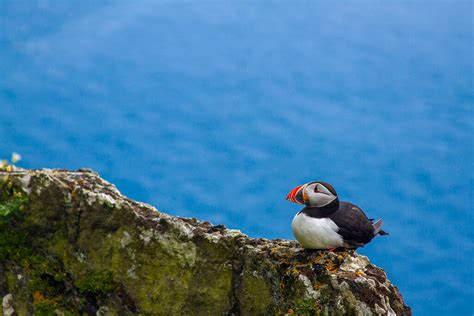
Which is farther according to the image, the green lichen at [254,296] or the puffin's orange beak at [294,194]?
the green lichen at [254,296]

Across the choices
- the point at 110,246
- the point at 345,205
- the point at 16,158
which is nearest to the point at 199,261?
the point at 110,246

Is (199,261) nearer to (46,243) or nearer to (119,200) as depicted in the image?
(119,200)

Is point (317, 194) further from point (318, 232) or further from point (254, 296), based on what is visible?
point (254, 296)

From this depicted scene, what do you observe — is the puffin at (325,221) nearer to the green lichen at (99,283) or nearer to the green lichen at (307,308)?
the green lichen at (307,308)

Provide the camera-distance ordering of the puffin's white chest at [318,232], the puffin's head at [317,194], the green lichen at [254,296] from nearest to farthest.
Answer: the puffin's white chest at [318,232] → the puffin's head at [317,194] → the green lichen at [254,296]

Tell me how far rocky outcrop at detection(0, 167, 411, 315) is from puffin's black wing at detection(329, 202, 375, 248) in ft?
0.49

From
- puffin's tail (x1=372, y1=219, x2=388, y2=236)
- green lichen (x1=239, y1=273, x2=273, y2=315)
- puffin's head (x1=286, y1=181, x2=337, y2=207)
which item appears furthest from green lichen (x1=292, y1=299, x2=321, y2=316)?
puffin's tail (x1=372, y1=219, x2=388, y2=236)

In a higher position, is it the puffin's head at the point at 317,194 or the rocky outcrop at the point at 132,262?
the puffin's head at the point at 317,194

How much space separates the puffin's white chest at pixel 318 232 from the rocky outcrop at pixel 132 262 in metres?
0.12

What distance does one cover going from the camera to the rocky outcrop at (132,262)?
7.50 metres

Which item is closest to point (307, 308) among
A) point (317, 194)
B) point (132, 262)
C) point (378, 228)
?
point (317, 194)

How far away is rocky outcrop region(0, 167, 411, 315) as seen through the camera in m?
7.50

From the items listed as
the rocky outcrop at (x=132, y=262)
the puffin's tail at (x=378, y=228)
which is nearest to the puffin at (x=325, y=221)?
the rocky outcrop at (x=132, y=262)

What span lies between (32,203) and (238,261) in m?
2.39
